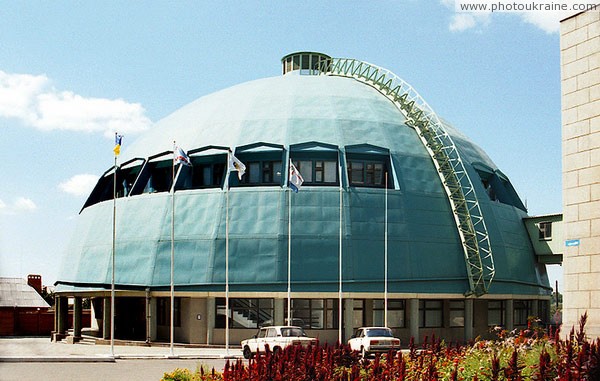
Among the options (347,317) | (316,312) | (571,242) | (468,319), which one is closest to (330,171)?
(316,312)

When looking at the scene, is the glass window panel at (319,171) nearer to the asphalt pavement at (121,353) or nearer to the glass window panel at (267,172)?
the glass window panel at (267,172)

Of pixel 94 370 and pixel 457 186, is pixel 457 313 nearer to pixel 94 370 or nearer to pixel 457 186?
pixel 457 186

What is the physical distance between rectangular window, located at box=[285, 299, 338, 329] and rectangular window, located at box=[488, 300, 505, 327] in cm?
1302

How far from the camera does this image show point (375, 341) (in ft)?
121

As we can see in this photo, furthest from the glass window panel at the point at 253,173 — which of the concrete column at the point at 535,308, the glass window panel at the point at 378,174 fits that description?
the concrete column at the point at 535,308

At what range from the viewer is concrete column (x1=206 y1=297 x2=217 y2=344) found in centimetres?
4766

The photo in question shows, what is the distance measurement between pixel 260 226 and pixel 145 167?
11714mm

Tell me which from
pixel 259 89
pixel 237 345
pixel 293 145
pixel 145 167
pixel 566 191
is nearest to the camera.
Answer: pixel 566 191

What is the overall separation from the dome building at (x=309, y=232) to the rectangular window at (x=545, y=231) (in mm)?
1840

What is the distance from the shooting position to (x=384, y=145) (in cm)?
5241

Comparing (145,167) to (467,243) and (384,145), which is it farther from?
(467,243)

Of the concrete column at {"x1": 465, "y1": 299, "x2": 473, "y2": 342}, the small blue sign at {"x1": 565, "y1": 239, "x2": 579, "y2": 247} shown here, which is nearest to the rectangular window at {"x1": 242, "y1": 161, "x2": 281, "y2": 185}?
the concrete column at {"x1": 465, "y1": 299, "x2": 473, "y2": 342}

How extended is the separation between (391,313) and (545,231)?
55.1ft

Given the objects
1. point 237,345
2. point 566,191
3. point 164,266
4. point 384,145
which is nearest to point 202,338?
point 237,345
